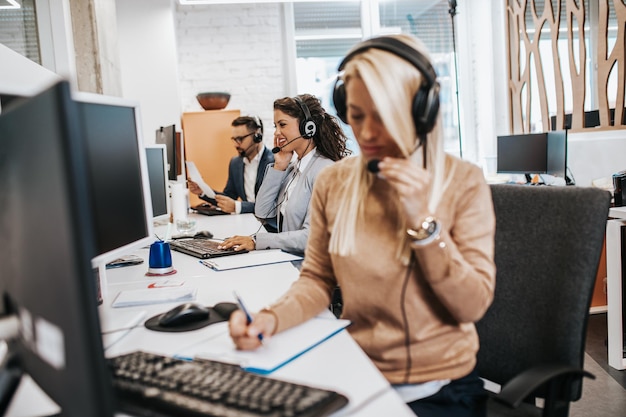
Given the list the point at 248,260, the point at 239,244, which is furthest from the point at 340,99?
the point at 239,244

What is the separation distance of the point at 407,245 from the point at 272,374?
1.12 feet

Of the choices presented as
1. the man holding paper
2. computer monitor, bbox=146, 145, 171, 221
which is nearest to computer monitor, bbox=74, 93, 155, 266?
computer monitor, bbox=146, 145, 171, 221

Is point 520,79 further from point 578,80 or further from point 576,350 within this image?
point 576,350

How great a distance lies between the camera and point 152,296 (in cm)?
132

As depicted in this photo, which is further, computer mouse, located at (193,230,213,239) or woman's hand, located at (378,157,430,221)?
computer mouse, located at (193,230,213,239)

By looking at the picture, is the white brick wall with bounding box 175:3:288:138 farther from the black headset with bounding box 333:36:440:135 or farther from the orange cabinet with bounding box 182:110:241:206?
the black headset with bounding box 333:36:440:135

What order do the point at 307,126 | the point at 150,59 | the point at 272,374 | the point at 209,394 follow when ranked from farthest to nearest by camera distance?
the point at 150,59
the point at 307,126
the point at 272,374
the point at 209,394

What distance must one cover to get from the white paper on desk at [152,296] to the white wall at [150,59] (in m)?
3.52

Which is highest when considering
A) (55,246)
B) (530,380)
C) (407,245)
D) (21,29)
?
(21,29)

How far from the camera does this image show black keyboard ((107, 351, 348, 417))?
2.03 feet

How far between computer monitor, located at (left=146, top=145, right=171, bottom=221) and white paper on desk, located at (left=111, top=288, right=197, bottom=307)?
0.89 metres

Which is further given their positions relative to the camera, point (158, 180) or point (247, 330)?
point (158, 180)

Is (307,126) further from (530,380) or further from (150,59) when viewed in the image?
(150,59)

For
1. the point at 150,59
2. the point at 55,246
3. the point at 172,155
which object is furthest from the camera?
the point at 150,59
